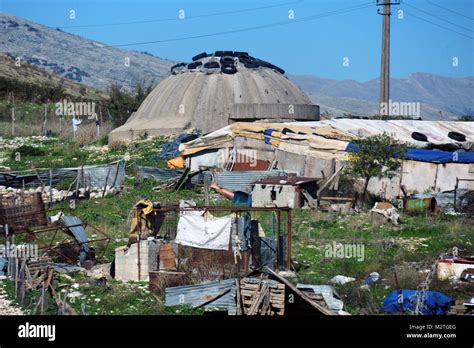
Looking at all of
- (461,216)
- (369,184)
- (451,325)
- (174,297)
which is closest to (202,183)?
(369,184)

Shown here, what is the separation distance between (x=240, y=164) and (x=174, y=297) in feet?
43.1

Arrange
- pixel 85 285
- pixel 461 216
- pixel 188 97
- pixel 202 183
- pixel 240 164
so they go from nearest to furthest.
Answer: pixel 85 285 < pixel 461 216 < pixel 202 183 < pixel 240 164 < pixel 188 97

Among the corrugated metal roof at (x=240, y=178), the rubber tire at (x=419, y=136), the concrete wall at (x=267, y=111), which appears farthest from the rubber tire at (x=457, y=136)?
the corrugated metal roof at (x=240, y=178)

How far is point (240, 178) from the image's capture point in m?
22.0

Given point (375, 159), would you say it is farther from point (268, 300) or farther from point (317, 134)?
point (268, 300)

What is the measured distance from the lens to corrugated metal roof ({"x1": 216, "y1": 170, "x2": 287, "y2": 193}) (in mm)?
21766

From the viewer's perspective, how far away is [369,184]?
71.9ft

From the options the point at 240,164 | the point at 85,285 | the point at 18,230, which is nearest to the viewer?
the point at 85,285

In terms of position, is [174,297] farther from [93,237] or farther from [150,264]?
[93,237]

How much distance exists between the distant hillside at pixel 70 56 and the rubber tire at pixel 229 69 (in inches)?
1453

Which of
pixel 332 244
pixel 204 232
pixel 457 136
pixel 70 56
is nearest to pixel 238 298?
pixel 204 232

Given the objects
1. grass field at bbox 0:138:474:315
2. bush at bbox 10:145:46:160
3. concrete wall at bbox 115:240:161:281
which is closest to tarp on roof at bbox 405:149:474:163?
grass field at bbox 0:138:474:315

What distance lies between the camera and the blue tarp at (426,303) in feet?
36.1

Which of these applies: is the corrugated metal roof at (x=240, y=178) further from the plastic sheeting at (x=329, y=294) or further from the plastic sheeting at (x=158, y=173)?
the plastic sheeting at (x=329, y=294)
